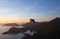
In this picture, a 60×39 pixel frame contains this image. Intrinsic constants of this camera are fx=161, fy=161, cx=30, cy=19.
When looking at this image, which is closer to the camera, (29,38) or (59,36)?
(59,36)

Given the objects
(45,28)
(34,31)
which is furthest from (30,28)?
(45,28)

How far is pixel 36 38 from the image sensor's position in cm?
695

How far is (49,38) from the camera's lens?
266 inches

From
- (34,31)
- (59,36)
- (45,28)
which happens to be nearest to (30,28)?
(34,31)

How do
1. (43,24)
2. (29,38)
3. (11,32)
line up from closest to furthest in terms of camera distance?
(43,24) < (29,38) < (11,32)

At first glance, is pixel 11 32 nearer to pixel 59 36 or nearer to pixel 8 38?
A: pixel 8 38

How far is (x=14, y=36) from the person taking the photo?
7.69 metres

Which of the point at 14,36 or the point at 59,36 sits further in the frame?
the point at 14,36

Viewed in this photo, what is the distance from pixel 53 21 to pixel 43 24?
0.51 meters

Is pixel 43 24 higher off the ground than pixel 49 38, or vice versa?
pixel 43 24

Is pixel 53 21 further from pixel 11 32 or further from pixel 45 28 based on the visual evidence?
pixel 11 32

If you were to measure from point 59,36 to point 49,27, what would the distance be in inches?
21.8

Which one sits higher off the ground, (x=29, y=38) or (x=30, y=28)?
Result: (x=30, y=28)

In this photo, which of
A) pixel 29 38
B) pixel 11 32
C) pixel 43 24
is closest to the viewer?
pixel 43 24
